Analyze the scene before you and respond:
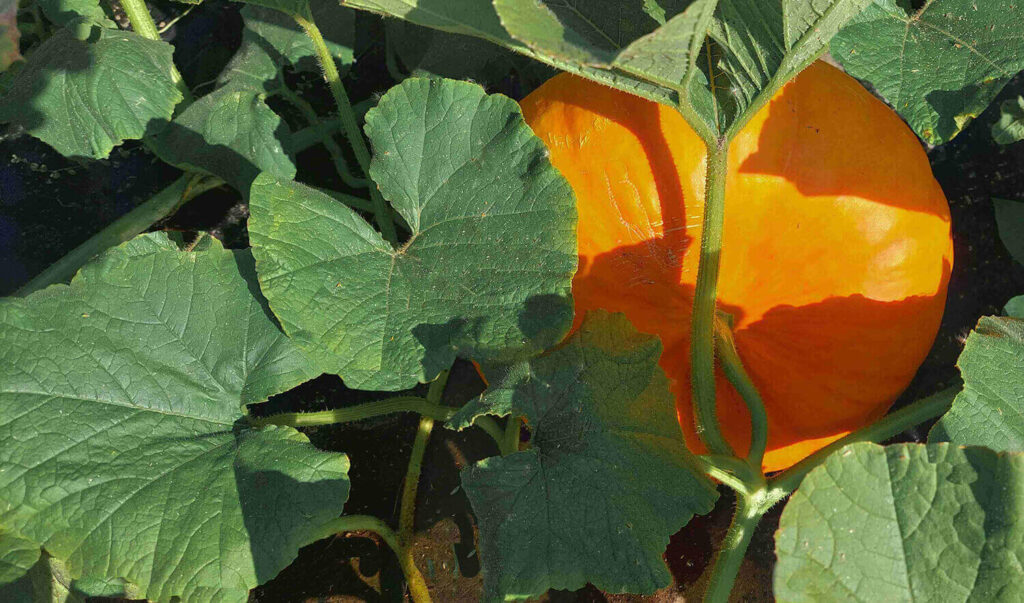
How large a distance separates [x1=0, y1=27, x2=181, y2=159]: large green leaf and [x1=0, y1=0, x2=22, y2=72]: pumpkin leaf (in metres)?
0.38

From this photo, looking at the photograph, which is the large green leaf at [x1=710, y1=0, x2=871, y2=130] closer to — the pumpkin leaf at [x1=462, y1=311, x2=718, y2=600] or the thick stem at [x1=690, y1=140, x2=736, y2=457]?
the thick stem at [x1=690, y1=140, x2=736, y2=457]

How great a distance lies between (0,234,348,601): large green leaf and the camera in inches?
42.1

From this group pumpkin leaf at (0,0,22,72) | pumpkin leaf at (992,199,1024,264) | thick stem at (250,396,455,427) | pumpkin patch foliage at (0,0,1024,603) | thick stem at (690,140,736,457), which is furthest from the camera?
pumpkin leaf at (992,199,1024,264)

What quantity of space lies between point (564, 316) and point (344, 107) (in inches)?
21.0

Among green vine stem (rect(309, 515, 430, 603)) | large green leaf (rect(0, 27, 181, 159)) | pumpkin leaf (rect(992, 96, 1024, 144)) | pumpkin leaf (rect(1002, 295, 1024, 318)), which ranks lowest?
green vine stem (rect(309, 515, 430, 603))

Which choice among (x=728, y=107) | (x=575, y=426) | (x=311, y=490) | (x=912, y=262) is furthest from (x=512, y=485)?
(x=912, y=262)

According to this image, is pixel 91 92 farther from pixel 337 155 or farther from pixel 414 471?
pixel 414 471

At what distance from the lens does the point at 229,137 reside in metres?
1.41

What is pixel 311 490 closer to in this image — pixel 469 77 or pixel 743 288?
pixel 743 288

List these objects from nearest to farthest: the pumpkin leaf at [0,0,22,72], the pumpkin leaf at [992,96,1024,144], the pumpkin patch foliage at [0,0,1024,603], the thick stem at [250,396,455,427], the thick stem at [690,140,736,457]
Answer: the pumpkin leaf at [0,0,22,72] → the pumpkin patch foliage at [0,0,1024,603] → the thick stem at [690,140,736,457] → the thick stem at [250,396,455,427] → the pumpkin leaf at [992,96,1024,144]

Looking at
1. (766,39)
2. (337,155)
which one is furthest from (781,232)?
(337,155)

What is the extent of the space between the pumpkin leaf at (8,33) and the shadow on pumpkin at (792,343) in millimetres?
768

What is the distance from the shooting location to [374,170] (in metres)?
1.20

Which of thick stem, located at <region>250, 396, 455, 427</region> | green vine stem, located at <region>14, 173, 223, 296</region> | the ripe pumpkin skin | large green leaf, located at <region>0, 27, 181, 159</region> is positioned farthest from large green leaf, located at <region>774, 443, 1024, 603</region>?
green vine stem, located at <region>14, 173, 223, 296</region>
